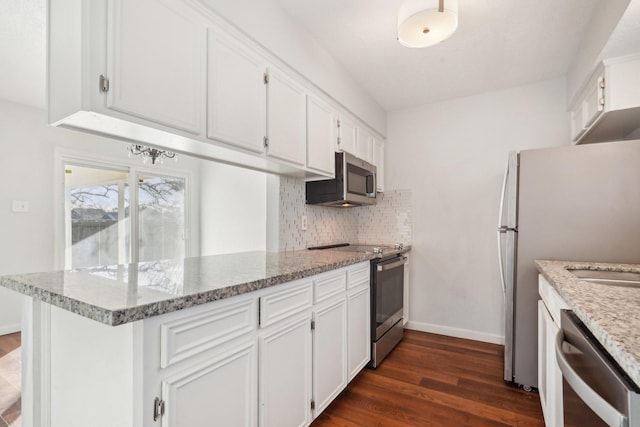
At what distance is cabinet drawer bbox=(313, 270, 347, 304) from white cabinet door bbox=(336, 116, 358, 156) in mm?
1158

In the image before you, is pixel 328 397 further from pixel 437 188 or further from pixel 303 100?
pixel 437 188

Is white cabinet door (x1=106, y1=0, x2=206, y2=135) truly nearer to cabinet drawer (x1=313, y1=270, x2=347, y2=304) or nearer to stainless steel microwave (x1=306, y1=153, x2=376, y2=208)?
cabinet drawer (x1=313, y1=270, x2=347, y2=304)

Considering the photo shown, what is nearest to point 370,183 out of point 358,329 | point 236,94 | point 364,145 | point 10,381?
point 364,145

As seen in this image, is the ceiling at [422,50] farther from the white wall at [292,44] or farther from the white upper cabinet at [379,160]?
the white upper cabinet at [379,160]

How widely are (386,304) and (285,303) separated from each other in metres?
1.40

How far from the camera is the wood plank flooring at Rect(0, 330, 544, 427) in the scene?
69.6 inches

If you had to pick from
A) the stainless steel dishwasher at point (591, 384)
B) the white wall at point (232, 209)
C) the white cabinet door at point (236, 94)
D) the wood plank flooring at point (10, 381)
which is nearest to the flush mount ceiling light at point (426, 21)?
the white cabinet door at point (236, 94)

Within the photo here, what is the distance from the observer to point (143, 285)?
111 centimetres

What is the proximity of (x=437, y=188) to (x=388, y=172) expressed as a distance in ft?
1.93

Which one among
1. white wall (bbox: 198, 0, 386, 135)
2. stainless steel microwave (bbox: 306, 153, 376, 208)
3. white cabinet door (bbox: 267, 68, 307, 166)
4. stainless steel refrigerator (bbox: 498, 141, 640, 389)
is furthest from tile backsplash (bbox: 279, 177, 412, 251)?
stainless steel refrigerator (bbox: 498, 141, 640, 389)

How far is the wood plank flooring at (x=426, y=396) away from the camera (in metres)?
1.77

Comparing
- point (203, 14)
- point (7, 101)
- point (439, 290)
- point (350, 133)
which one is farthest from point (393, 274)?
point (7, 101)

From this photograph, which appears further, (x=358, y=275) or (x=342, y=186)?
(x=342, y=186)

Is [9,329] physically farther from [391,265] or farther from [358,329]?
[391,265]
